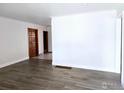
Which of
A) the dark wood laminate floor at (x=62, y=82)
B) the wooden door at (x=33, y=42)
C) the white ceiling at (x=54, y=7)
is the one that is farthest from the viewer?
the wooden door at (x=33, y=42)

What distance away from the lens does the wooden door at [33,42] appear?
24.0ft

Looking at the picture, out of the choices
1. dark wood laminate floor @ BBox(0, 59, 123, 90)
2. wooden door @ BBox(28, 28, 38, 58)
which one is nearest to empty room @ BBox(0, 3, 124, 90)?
dark wood laminate floor @ BBox(0, 59, 123, 90)

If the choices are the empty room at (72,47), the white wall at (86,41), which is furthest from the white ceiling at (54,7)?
the white wall at (86,41)

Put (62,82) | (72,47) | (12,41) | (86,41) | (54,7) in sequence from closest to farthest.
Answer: (62,82) → (54,7) → (86,41) → (72,47) → (12,41)

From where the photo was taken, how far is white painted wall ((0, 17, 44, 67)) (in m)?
5.03

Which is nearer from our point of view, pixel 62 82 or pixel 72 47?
pixel 62 82

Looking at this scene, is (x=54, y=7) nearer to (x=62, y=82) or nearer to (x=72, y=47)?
(x=72, y=47)

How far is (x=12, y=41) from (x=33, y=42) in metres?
2.15

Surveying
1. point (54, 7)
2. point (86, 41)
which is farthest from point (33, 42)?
point (54, 7)

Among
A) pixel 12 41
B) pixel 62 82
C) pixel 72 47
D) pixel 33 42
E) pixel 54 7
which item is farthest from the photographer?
pixel 33 42

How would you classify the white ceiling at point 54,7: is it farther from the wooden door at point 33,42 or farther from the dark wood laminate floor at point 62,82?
the wooden door at point 33,42

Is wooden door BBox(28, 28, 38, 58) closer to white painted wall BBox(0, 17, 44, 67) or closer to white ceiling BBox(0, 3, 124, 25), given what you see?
white painted wall BBox(0, 17, 44, 67)

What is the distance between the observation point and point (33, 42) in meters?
7.69

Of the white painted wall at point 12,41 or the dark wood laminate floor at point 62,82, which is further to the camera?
the white painted wall at point 12,41
